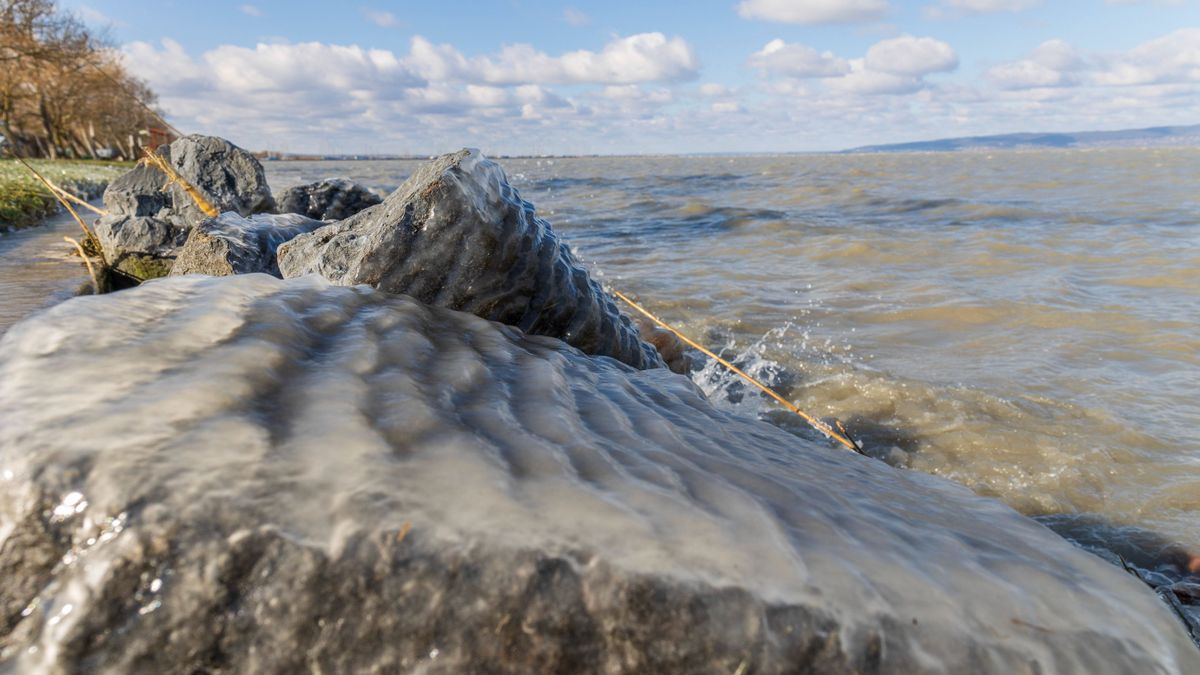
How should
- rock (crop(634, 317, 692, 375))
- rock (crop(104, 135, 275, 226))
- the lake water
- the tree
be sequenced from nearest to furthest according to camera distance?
the lake water < rock (crop(634, 317, 692, 375)) < rock (crop(104, 135, 275, 226)) < the tree

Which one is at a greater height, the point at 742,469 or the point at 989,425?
the point at 742,469

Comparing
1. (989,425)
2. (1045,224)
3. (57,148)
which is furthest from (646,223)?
(57,148)

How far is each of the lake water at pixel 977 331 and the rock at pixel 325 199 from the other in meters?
2.14

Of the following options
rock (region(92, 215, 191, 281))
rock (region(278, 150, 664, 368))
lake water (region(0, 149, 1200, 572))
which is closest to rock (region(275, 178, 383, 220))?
rock (region(92, 215, 191, 281))

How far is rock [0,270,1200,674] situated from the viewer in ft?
3.37

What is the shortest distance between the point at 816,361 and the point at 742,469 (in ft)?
12.7

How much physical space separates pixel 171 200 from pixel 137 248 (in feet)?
10.1

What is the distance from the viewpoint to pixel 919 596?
1219 millimetres

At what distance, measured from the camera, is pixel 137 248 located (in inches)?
251

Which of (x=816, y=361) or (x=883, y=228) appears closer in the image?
(x=816, y=361)

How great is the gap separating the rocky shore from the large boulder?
541 centimetres

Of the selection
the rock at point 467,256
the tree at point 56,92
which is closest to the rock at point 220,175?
the rock at point 467,256

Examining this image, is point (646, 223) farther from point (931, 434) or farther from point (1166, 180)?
point (1166, 180)

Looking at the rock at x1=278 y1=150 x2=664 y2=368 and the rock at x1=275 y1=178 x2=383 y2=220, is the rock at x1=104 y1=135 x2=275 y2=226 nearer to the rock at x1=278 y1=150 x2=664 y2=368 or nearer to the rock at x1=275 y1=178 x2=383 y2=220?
the rock at x1=275 y1=178 x2=383 y2=220
